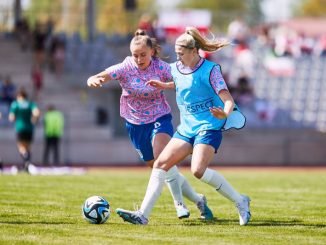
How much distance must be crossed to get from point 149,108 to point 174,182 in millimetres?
935

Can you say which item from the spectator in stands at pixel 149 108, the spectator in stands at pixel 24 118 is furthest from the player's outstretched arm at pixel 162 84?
the spectator in stands at pixel 24 118

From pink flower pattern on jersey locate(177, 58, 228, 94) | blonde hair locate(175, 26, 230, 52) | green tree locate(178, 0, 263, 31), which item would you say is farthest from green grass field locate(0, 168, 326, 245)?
green tree locate(178, 0, 263, 31)

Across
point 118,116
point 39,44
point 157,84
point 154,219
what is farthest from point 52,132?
point 157,84

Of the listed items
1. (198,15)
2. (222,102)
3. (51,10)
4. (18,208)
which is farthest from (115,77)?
(198,15)

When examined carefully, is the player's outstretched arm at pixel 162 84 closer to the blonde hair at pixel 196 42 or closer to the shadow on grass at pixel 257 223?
the blonde hair at pixel 196 42

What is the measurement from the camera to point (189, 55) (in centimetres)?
1201

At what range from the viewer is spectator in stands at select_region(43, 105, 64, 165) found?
3149 centimetres

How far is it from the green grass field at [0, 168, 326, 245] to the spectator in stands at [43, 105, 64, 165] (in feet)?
40.3

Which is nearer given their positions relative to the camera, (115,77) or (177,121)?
(115,77)

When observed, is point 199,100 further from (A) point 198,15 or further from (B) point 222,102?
(A) point 198,15

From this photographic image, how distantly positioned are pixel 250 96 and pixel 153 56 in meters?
24.2

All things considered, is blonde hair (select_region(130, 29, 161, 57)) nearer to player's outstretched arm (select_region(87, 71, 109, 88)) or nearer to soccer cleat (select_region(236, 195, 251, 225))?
player's outstretched arm (select_region(87, 71, 109, 88))

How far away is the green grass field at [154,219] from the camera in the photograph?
35.8 feet

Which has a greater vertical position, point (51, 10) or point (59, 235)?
point (51, 10)
